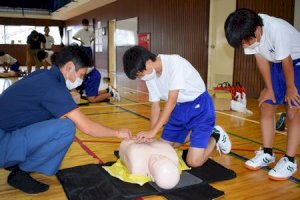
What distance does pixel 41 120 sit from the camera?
1802 millimetres

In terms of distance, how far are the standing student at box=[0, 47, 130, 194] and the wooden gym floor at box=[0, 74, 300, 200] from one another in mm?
200

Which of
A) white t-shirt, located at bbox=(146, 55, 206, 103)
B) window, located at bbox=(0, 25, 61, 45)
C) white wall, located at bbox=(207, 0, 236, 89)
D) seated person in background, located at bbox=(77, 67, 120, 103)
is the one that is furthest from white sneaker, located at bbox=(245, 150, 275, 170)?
window, located at bbox=(0, 25, 61, 45)

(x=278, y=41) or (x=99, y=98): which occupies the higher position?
(x=278, y=41)

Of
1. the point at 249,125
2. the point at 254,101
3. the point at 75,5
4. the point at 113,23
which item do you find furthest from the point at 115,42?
the point at 249,125

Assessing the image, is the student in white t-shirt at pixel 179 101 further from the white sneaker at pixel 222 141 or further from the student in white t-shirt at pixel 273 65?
the student in white t-shirt at pixel 273 65

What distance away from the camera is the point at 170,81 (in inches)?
76.0

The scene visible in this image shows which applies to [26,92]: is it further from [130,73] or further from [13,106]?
[130,73]

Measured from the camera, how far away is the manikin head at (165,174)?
1.69 m

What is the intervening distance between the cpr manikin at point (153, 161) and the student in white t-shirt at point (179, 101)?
79 mm

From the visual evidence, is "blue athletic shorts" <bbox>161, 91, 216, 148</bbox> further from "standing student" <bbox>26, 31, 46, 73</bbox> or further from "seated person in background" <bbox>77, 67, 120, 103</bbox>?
"standing student" <bbox>26, 31, 46, 73</bbox>

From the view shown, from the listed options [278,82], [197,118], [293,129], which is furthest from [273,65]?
[197,118]

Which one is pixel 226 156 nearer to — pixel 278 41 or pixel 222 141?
pixel 222 141

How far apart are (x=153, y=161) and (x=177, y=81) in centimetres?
51

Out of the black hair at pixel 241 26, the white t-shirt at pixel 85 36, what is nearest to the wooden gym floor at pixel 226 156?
the black hair at pixel 241 26
